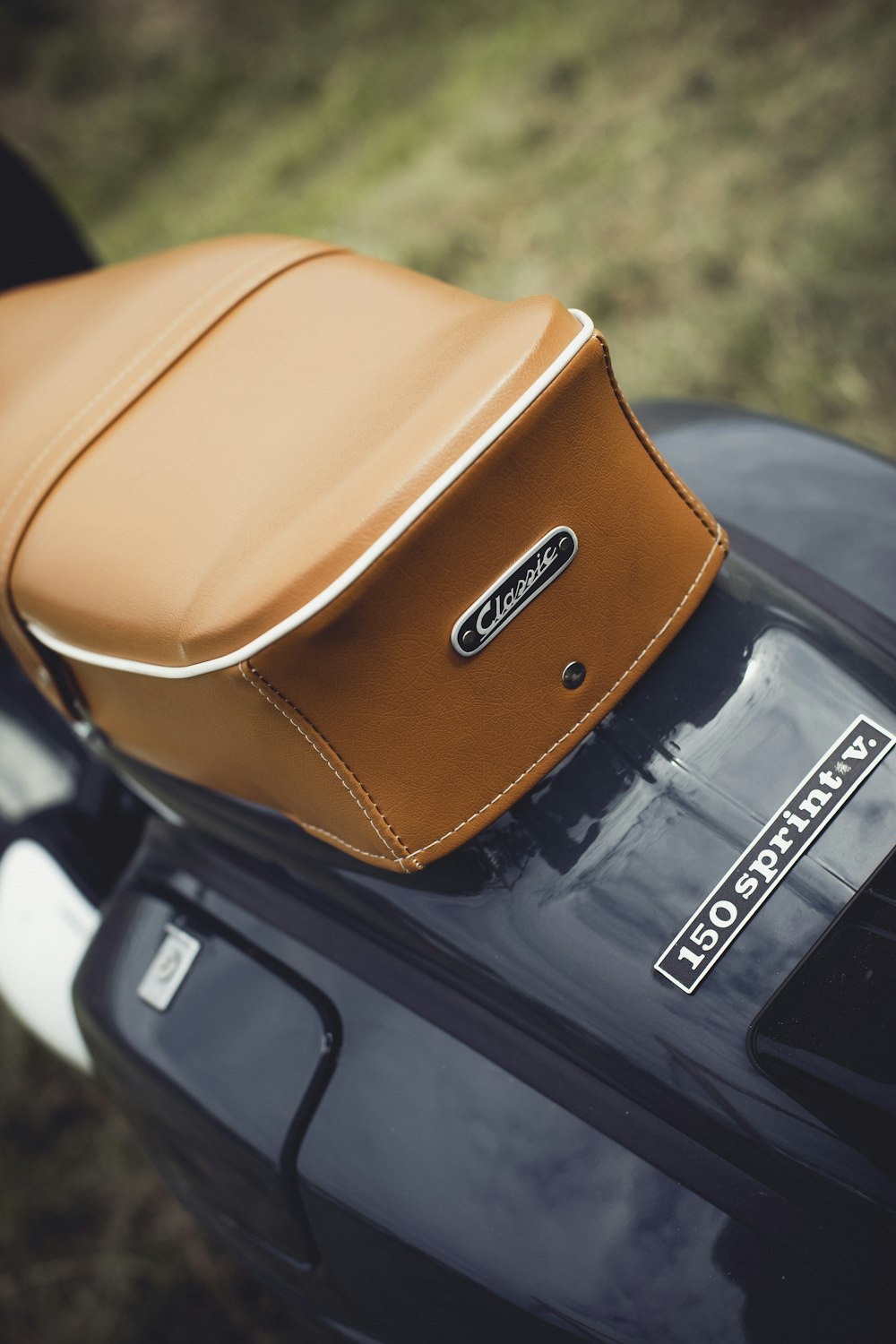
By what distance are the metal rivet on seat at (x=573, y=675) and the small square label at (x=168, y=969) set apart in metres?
0.50

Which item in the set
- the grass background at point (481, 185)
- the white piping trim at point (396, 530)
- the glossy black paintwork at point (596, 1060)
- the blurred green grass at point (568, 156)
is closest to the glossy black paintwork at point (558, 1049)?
the glossy black paintwork at point (596, 1060)

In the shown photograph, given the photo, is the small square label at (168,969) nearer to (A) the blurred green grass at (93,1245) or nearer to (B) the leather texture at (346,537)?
(B) the leather texture at (346,537)

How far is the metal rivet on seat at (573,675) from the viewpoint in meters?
0.89

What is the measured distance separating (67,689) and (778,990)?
824 millimetres

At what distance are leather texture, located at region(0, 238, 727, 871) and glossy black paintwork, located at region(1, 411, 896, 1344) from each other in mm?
75

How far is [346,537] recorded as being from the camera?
777mm

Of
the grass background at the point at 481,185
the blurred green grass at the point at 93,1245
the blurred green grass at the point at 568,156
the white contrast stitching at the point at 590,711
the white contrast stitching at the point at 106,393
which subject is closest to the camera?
the white contrast stitching at the point at 590,711

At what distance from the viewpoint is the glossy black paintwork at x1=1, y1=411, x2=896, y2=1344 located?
81 cm

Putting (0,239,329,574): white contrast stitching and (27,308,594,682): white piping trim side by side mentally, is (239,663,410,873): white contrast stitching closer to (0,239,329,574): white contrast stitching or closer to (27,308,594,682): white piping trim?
(27,308,594,682): white piping trim

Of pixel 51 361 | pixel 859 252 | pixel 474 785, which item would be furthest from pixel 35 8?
pixel 474 785

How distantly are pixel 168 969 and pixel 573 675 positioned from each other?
0.55 m

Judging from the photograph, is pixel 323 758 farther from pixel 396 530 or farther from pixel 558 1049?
pixel 558 1049

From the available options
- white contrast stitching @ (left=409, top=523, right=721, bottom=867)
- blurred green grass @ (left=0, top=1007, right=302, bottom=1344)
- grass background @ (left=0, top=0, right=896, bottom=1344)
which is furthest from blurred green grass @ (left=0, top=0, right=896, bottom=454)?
blurred green grass @ (left=0, top=1007, right=302, bottom=1344)

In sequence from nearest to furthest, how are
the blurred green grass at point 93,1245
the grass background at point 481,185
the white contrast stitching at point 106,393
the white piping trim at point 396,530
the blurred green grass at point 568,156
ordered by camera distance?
1. the white piping trim at point 396,530
2. the white contrast stitching at point 106,393
3. the blurred green grass at point 93,1245
4. the grass background at point 481,185
5. the blurred green grass at point 568,156
